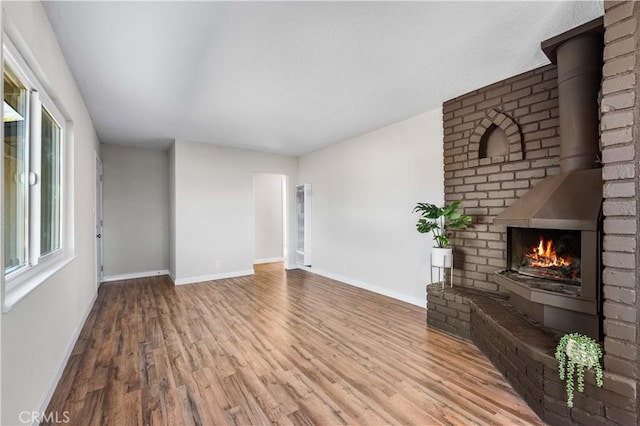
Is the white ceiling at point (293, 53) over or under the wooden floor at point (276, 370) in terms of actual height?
over

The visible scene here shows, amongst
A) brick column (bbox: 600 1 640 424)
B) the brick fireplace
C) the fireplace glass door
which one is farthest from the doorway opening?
brick column (bbox: 600 1 640 424)

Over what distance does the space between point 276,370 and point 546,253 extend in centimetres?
241

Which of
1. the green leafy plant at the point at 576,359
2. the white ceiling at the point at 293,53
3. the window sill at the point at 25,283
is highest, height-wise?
the white ceiling at the point at 293,53

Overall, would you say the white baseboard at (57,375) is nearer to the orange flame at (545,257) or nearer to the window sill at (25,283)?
the window sill at (25,283)

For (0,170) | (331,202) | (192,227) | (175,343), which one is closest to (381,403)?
(175,343)

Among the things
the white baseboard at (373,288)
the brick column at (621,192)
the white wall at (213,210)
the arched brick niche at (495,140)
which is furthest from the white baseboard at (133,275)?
the brick column at (621,192)

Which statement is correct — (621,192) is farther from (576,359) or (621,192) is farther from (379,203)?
(379,203)

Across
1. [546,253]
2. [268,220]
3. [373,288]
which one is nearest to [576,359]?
[546,253]

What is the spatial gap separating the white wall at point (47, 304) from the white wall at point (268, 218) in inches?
155

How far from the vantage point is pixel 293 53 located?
2.22 metres

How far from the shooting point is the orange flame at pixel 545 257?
2.11m

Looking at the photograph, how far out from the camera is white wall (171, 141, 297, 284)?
4.78 metres

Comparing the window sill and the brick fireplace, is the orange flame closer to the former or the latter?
the brick fireplace

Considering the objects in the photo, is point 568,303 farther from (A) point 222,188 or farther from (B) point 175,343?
(A) point 222,188
